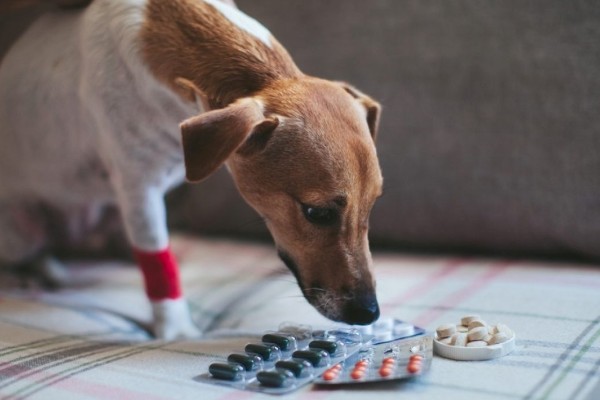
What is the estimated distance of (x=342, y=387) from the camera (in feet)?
3.68

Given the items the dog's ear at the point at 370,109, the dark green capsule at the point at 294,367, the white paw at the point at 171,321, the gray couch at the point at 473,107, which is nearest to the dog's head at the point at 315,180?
the dog's ear at the point at 370,109

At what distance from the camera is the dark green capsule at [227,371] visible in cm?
115

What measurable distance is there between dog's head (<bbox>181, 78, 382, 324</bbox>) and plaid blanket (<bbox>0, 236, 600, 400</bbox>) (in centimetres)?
16

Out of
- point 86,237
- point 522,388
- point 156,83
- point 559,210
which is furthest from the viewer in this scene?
point 86,237

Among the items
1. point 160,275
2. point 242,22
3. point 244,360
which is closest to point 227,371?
point 244,360

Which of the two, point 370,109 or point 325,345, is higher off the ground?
point 370,109

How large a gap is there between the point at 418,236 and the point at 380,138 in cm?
28

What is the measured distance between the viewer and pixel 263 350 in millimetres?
1220

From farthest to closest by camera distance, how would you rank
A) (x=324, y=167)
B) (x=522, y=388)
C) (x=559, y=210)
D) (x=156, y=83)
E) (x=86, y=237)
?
(x=86, y=237) → (x=559, y=210) → (x=156, y=83) → (x=324, y=167) → (x=522, y=388)

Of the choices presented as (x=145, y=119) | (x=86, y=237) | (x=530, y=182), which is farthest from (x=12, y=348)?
(x=530, y=182)

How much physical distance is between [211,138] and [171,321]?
1.72 feet

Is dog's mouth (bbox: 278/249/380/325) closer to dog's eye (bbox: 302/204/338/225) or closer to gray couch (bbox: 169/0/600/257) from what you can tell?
dog's eye (bbox: 302/204/338/225)

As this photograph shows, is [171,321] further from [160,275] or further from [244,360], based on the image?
[244,360]

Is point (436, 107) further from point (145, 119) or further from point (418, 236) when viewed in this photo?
point (145, 119)
